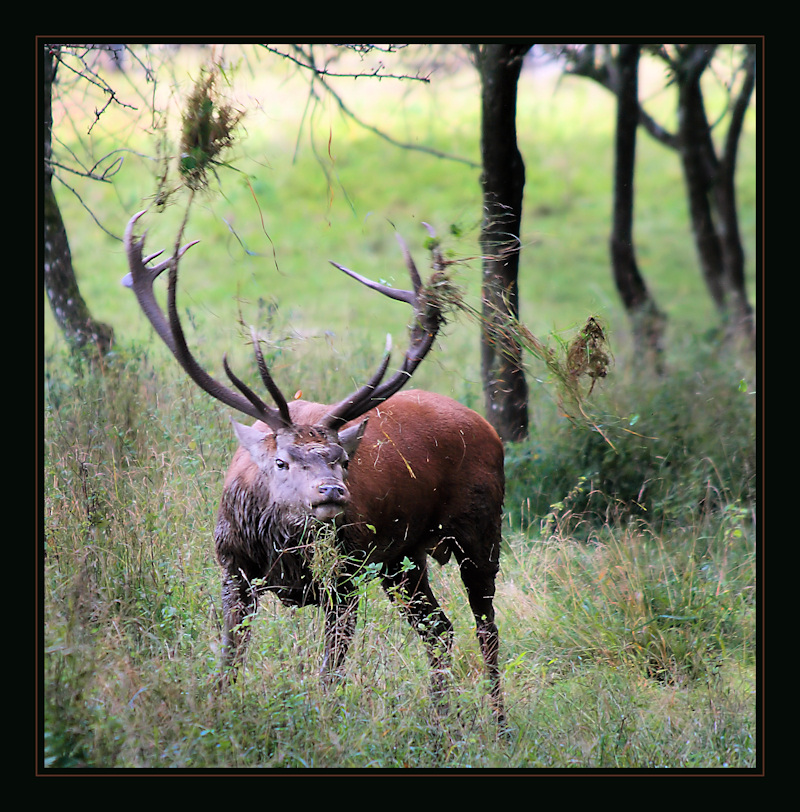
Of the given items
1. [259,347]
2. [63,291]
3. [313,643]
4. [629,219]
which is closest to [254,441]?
[259,347]

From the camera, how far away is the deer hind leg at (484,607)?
5414 millimetres

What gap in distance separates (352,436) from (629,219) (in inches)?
309

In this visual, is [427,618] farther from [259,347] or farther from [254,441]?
[259,347]

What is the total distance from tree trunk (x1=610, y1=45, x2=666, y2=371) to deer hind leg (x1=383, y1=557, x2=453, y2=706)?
583cm

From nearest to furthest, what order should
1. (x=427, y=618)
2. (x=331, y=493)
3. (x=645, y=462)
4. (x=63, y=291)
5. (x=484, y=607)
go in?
(x=331, y=493)
(x=427, y=618)
(x=484, y=607)
(x=63, y=291)
(x=645, y=462)

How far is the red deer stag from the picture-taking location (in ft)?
15.3

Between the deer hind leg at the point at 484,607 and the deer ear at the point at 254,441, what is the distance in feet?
5.10

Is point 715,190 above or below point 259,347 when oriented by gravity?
above

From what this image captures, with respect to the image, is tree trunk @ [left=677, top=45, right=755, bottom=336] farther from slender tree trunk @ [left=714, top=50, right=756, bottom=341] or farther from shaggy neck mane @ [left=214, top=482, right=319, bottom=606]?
shaggy neck mane @ [left=214, top=482, right=319, bottom=606]

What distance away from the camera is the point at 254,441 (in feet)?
16.2

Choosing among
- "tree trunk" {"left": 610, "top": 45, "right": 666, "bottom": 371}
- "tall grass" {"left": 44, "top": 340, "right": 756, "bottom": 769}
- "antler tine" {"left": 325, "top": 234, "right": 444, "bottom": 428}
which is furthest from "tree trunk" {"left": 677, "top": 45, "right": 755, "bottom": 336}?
"antler tine" {"left": 325, "top": 234, "right": 444, "bottom": 428}

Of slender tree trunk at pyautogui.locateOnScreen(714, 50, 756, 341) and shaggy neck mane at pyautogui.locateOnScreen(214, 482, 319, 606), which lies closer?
shaggy neck mane at pyautogui.locateOnScreen(214, 482, 319, 606)

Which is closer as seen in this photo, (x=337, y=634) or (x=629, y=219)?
(x=337, y=634)
